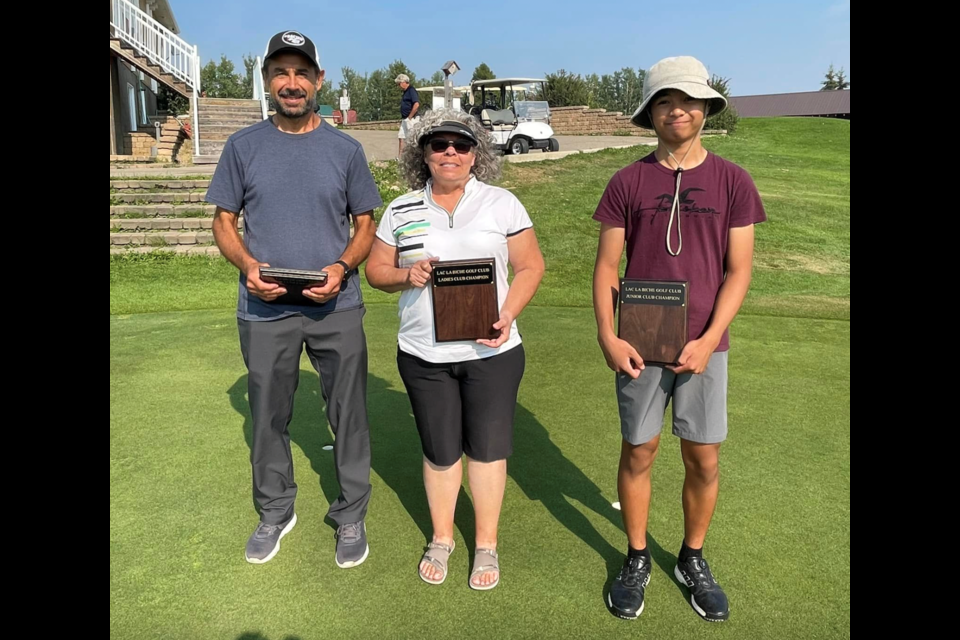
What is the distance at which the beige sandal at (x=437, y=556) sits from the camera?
2.72 metres

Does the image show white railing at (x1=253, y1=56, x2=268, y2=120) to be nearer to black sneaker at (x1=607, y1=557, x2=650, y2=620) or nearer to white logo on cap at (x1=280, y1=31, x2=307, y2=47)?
white logo on cap at (x1=280, y1=31, x2=307, y2=47)

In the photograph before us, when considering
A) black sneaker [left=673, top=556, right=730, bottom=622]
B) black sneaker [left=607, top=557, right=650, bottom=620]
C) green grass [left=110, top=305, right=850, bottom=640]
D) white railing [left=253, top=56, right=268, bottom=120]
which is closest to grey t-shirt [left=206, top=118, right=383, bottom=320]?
green grass [left=110, top=305, right=850, bottom=640]

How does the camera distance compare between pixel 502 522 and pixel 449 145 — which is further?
pixel 502 522

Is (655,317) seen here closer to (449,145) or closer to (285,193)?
(449,145)

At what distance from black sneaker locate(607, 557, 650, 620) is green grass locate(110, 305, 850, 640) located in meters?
0.05

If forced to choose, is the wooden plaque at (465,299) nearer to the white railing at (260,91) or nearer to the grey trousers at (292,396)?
the grey trousers at (292,396)

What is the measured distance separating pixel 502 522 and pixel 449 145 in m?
1.73

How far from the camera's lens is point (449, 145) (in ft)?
8.33

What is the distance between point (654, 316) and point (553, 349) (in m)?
3.69

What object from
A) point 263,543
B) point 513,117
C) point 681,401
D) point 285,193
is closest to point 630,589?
point 681,401

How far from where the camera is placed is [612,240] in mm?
2506
